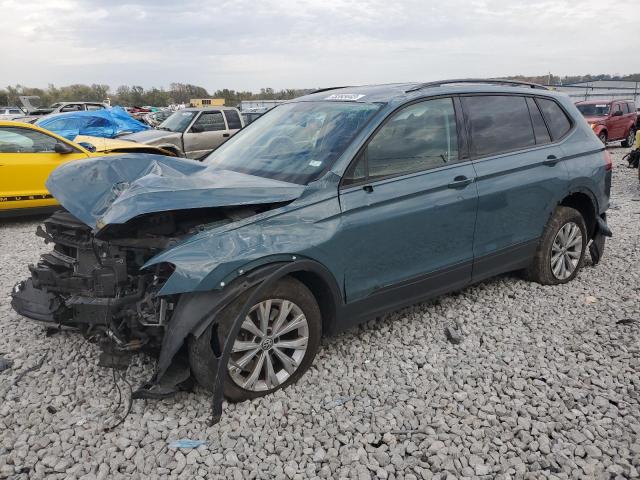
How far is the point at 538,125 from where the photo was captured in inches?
180

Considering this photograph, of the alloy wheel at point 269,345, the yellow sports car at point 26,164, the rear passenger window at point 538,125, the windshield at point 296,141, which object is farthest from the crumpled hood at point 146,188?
the yellow sports car at point 26,164

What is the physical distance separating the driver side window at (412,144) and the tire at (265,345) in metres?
0.87

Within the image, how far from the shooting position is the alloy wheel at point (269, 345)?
2.97m

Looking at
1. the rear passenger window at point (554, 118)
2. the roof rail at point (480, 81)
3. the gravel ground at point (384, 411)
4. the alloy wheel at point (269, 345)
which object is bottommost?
the gravel ground at point (384, 411)

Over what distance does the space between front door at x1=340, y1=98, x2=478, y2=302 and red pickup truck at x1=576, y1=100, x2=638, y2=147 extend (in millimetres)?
15817

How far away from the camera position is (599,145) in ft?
16.5

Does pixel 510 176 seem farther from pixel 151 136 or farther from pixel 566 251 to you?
pixel 151 136

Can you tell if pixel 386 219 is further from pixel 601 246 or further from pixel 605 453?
pixel 601 246

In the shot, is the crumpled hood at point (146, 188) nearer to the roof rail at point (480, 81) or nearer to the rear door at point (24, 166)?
the roof rail at point (480, 81)

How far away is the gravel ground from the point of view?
260cm

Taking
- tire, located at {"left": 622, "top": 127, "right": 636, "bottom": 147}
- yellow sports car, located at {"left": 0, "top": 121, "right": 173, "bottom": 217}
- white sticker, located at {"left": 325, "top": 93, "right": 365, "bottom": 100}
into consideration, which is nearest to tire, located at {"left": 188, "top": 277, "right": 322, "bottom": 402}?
white sticker, located at {"left": 325, "top": 93, "right": 365, "bottom": 100}

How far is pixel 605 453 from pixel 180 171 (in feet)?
10.5

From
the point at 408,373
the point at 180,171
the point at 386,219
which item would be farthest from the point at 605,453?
the point at 180,171

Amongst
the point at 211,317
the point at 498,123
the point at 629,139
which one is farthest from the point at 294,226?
the point at 629,139
